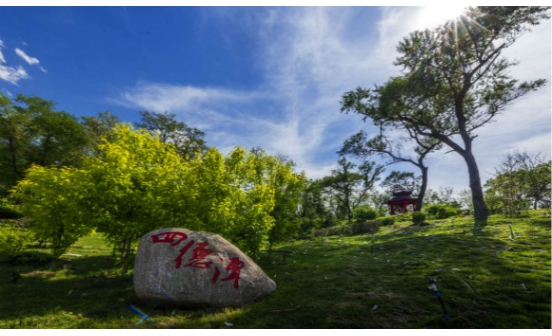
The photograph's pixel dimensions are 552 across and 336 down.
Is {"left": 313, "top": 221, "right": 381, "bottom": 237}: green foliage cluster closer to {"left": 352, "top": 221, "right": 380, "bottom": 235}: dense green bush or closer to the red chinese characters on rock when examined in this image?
{"left": 352, "top": 221, "right": 380, "bottom": 235}: dense green bush

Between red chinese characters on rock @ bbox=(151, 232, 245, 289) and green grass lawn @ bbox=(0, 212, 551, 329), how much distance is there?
31.9 inches

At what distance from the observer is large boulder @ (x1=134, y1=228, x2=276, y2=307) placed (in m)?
6.10

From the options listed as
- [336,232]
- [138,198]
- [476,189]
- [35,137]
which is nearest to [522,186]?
[476,189]

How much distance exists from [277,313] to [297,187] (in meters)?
6.83

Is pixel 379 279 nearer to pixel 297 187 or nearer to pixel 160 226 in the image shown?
pixel 297 187

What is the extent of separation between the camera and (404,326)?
4.73 metres

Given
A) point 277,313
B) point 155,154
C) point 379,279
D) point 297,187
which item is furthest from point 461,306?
point 155,154

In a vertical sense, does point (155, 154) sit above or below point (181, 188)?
above

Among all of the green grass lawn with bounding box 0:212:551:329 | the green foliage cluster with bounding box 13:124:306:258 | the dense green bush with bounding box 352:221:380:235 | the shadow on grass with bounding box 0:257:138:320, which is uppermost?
the green foliage cluster with bounding box 13:124:306:258

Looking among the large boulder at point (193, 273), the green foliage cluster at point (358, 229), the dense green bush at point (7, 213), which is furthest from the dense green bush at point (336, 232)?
the dense green bush at point (7, 213)

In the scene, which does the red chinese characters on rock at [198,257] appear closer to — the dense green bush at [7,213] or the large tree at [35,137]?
the large tree at [35,137]

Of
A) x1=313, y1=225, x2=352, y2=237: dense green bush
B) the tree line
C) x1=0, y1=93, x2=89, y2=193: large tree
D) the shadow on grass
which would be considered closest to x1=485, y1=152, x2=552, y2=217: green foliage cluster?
the tree line

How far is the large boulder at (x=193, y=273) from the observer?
6.10 metres

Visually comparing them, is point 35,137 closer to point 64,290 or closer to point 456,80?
point 64,290
